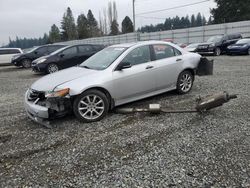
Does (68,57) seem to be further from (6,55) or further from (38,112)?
(6,55)

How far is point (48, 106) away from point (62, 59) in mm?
8475

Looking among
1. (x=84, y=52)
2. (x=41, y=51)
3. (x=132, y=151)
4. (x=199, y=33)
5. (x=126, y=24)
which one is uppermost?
(x=126, y=24)

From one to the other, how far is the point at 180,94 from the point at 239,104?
5.24ft

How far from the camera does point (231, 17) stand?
169 feet

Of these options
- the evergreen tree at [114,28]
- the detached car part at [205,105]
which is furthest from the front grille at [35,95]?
the evergreen tree at [114,28]

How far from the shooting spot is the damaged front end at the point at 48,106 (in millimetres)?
4770

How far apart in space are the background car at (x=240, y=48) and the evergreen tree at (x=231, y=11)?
33555 millimetres

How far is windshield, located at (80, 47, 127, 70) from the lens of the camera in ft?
18.6

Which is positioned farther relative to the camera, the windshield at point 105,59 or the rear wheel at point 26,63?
the rear wheel at point 26,63

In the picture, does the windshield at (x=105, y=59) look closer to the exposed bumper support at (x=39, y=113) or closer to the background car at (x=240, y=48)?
the exposed bumper support at (x=39, y=113)

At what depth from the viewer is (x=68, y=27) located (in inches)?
3221

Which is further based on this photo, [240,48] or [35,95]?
[240,48]

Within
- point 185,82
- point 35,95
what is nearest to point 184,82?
point 185,82

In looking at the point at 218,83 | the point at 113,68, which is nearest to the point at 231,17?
the point at 218,83
